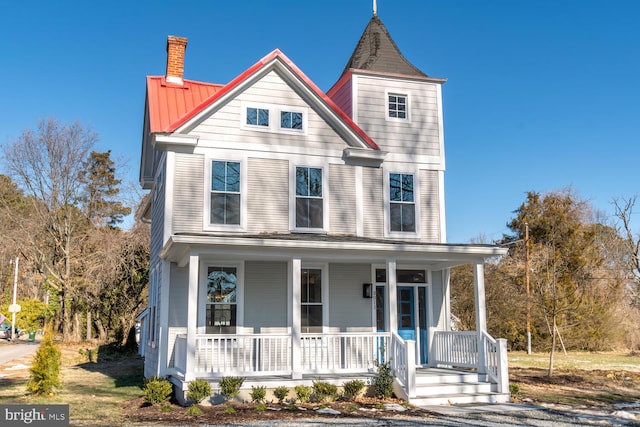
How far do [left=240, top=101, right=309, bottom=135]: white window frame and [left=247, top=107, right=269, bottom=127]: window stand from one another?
0.23ft

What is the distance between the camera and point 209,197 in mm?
13016

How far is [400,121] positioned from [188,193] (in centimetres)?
591

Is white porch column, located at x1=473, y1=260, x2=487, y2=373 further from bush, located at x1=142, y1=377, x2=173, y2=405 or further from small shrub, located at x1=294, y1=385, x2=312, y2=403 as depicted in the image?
bush, located at x1=142, y1=377, x2=173, y2=405

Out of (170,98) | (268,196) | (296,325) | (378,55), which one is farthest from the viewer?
(378,55)

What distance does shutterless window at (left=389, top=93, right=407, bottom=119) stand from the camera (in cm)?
1538

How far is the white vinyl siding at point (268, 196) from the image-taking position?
43.7 feet

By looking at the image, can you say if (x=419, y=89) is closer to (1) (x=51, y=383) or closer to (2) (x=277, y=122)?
(2) (x=277, y=122)

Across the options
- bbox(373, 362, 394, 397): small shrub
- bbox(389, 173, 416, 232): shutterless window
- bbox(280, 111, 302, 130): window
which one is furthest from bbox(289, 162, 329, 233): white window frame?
bbox(373, 362, 394, 397): small shrub

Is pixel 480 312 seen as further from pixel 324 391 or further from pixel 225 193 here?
pixel 225 193

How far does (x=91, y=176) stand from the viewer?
106 ft

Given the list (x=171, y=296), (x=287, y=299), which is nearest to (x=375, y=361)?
(x=287, y=299)

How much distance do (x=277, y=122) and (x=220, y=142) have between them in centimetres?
150

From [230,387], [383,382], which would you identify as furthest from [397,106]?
[230,387]

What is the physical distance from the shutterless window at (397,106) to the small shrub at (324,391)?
7591 mm
